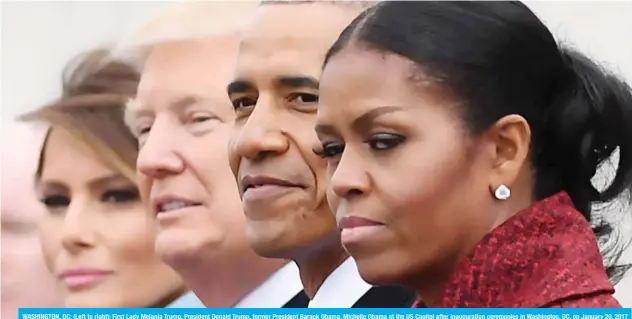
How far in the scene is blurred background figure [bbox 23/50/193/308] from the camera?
1529 mm

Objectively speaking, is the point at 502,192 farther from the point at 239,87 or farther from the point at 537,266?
the point at 239,87

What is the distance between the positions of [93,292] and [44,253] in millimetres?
115

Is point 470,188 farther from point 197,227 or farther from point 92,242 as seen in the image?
point 92,242

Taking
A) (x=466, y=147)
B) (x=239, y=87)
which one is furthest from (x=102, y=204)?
(x=466, y=147)

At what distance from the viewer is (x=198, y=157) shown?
1500 millimetres

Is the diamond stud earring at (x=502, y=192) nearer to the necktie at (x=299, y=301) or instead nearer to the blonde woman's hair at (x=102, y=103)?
the necktie at (x=299, y=301)

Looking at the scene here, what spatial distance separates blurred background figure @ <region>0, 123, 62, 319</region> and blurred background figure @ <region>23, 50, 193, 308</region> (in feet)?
0.12

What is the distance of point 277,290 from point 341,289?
111 mm

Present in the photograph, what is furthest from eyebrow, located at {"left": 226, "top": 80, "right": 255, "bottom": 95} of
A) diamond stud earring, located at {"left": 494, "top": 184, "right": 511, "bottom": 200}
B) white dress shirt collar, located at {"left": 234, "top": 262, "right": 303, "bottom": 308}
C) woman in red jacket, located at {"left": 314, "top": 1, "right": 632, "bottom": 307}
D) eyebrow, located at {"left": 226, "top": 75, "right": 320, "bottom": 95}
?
diamond stud earring, located at {"left": 494, "top": 184, "right": 511, "bottom": 200}

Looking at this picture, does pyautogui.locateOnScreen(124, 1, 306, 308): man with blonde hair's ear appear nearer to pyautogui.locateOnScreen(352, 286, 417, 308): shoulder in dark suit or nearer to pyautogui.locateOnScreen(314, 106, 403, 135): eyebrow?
pyautogui.locateOnScreen(352, 286, 417, 308): shoulder in dark suit

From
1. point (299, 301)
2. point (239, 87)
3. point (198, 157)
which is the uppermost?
point (239, 87)

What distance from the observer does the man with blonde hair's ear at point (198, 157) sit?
4.89 ft

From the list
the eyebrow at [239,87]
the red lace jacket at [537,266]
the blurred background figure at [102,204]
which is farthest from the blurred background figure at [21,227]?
the red lace jacket at [537,266]

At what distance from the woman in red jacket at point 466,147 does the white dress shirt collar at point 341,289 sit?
0.17 feet
